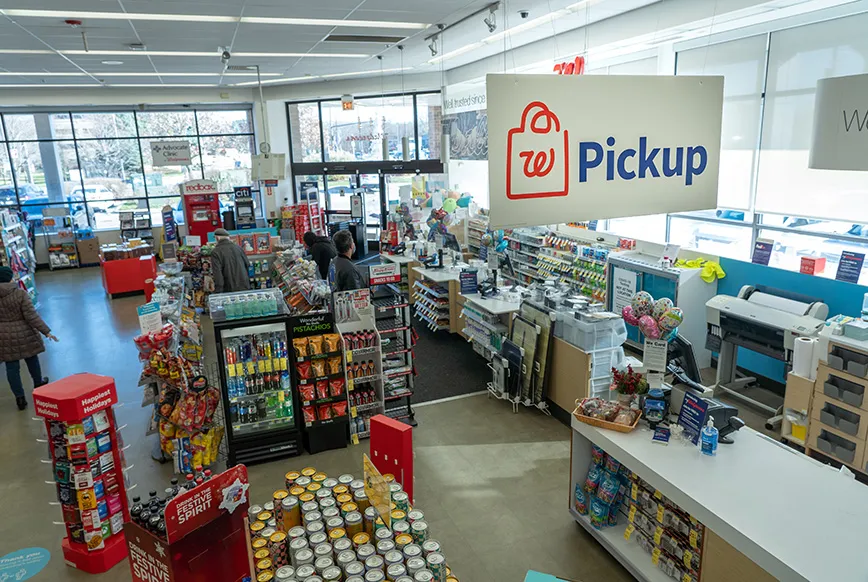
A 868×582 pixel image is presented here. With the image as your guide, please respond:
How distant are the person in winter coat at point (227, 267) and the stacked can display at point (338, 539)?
6.09 m

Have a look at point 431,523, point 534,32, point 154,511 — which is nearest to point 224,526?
point 154,511

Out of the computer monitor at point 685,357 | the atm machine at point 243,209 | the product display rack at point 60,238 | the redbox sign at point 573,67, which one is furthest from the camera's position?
the product display rack at point 60,238

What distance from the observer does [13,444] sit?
6.32 metres

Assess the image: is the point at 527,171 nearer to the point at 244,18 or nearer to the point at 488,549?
the point at 488,549

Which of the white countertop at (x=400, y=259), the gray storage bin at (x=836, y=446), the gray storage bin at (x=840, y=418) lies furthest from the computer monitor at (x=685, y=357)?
the white countertop at (x=400, y=259)

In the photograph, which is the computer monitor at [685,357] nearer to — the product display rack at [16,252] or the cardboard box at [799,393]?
the cardboard box at [799,393]

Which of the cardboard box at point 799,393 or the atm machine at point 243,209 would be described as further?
the atm machine at point 243,209

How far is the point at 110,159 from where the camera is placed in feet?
53.5

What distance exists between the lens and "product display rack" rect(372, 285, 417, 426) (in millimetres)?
6449

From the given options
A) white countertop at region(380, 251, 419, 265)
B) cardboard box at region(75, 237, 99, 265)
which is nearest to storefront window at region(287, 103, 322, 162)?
cardboard box at region(75, 237, 99, 265)

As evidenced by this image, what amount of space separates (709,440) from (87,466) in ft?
14.3

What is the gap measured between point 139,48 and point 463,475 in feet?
25.7

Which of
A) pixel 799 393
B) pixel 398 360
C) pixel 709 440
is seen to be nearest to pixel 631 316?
pixel 709 440

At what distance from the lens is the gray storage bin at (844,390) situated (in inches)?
200
